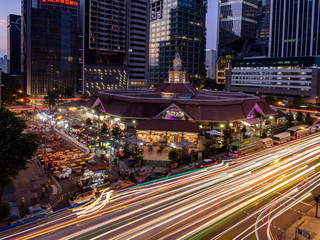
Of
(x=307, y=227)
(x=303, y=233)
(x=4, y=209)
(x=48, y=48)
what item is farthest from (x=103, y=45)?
(x=303, y=233)

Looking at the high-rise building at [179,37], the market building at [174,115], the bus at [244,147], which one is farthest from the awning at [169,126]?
the high-rise building at [179,37]

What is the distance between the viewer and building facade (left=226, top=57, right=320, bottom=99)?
109375 millimetres

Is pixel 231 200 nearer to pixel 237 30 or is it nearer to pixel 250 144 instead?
pixel 250 144

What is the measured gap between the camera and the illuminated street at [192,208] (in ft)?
63.4

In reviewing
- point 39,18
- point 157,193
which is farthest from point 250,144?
point 39,18

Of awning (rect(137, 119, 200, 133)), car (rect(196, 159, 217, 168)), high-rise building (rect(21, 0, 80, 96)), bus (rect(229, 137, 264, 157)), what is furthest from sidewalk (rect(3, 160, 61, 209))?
high-rise building (rect(21, 0, 80, 96))

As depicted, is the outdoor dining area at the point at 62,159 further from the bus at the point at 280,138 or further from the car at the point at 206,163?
the bus at the point at 280,138

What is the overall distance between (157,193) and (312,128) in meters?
51.7

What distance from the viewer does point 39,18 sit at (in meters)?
121

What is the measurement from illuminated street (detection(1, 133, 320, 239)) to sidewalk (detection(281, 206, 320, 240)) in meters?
1.50

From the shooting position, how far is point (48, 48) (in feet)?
406

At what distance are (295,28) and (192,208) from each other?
148 meters

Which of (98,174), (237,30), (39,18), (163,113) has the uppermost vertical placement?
(237,30)

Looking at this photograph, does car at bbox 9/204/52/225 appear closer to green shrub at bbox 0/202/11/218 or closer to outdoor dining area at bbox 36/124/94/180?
green shrub at bbox 0/202/11/218
